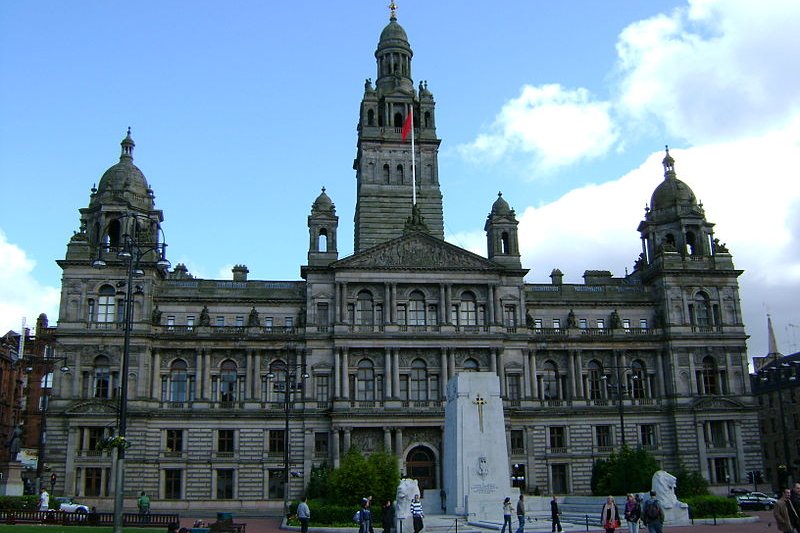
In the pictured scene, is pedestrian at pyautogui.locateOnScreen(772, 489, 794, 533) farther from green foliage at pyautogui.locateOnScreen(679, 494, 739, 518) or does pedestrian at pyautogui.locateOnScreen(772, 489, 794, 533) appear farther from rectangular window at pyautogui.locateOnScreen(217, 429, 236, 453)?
rectangular window at pyautogui.locateOnScreen(217, 429, 236, 453)

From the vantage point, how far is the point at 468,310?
238ft

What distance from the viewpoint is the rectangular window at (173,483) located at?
2635 inches

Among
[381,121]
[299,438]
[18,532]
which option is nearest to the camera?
[18,532]

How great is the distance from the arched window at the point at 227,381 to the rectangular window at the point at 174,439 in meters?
4.40

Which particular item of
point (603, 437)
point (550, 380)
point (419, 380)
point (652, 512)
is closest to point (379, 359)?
point (419, 380)

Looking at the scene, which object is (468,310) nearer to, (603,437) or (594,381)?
(594,381)

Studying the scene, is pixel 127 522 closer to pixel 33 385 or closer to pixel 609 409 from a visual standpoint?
pixel 609 409

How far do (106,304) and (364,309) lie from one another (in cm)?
2132

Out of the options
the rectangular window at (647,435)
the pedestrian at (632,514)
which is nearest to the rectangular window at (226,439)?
the rectangular window at (647,435)

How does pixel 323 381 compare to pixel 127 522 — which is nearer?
pixel 127 522

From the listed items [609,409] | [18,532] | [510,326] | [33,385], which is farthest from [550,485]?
[33,385]

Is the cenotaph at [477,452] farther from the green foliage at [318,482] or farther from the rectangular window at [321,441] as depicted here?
the rectangular window at [321,441]

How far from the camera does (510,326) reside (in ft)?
240

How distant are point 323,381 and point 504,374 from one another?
15246mm
